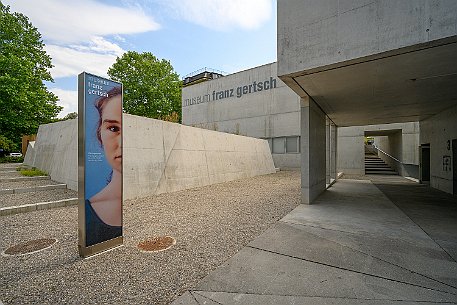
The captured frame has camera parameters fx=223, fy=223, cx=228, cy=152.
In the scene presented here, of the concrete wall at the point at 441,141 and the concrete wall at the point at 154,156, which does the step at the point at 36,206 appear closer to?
the concrete wall at the point at 154,156

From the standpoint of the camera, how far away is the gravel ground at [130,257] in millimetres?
2494

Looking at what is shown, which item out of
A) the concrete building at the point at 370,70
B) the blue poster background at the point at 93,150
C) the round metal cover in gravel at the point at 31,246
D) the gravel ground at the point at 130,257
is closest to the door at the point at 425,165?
the concrete building at the point at 370,70

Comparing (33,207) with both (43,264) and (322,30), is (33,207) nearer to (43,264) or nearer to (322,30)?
(43,264)

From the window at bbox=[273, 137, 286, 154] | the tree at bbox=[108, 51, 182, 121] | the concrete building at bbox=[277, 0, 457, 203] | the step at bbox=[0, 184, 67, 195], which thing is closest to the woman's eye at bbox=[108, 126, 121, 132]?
the concrete building at bbox=[277, 0, 457, 203]

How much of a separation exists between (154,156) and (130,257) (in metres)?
5.36

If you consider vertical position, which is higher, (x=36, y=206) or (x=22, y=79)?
(x=22, y=79)

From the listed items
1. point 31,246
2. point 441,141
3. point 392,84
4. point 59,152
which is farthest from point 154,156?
point 441,141

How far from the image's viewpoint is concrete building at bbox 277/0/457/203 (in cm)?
365

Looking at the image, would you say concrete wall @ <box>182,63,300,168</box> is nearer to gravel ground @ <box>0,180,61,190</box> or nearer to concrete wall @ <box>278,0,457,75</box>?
concrete wall @ <box>278,0,457,75</box>

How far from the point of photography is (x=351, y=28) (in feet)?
13.8

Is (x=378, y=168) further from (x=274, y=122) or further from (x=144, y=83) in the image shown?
(x=144, y=83)

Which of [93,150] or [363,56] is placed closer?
Result: [93,150]

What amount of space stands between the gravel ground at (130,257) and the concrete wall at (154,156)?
1.81 meters

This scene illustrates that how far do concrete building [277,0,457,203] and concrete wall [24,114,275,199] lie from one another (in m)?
5.18
